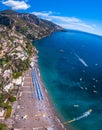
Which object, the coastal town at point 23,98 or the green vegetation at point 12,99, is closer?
the coastal town at point 23,98

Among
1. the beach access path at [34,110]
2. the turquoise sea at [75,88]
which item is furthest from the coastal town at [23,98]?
the turquoise sea at [75,88]

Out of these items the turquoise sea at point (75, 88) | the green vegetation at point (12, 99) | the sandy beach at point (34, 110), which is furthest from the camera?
the green vegetation at point (12, 99)

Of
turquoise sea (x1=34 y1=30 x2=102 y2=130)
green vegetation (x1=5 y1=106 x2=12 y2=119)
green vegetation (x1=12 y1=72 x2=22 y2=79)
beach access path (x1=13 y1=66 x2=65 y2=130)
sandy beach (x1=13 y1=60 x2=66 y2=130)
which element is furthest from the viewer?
green vegetation (x1=12 y1=72 x2=22 y2=79)

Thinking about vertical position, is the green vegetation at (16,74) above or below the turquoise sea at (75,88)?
above

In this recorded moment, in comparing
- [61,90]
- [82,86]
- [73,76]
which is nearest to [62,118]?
[61,90]

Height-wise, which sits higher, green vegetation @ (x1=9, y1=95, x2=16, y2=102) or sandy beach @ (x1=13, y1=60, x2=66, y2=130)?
green vegetation @ (x1=9, y1=95, x2=16, y2=102)

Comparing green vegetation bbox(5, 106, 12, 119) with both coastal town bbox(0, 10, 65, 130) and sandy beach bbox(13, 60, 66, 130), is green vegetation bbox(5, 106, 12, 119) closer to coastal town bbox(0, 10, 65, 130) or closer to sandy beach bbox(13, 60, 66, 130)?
coastal town bbox(0, 10, 65, 130)

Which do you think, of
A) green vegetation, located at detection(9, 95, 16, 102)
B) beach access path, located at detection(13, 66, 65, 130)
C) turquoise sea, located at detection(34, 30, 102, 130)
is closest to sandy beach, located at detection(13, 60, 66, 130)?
beach access path, located at detection(13, 66, 65, 130)

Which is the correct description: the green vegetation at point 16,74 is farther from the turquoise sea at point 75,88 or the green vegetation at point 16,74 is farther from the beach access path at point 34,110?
the turquoise sea at point 75,88
